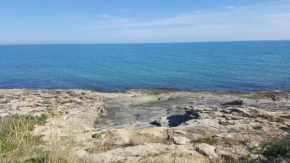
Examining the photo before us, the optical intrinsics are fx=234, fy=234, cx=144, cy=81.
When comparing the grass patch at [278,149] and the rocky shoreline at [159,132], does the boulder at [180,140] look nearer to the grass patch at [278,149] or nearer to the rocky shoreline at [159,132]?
the rocky shoreline at [159,132]

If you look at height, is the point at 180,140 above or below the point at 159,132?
above

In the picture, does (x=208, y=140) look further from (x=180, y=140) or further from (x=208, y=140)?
(x=180, y=140)

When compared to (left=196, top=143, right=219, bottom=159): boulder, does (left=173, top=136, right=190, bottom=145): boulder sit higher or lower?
lower

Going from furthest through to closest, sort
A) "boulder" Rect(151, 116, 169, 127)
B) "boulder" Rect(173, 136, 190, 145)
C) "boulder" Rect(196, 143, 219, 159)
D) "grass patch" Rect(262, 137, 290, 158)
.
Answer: "boulder" Rect(151, 116, 169, 127), "boulder" Rect(173, 136, 190, 145), "boulder" Rect(196, 143, 219, 159), "grass patch" Rect(262, 137, 290, 158)

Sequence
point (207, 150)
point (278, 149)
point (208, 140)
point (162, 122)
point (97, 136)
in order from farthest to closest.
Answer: point (162, 122)
point (97, 136)
point (208, 140)
point (207, 150)
point (278, 149)

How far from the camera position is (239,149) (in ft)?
44.0

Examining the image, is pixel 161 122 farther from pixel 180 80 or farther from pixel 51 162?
pixel 180 80

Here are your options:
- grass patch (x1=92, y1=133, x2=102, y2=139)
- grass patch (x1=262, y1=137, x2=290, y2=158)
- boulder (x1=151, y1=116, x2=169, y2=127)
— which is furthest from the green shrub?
boulder (x1=151, y1=116, x2=169, y2=127)

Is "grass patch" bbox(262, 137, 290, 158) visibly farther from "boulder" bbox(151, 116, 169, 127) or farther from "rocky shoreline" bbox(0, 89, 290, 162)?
"boulder" bbox(151, 116, 169, 127)

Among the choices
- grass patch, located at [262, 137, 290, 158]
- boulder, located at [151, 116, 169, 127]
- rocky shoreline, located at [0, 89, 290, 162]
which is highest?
grass patch, located at [262, 137, 290, 158]

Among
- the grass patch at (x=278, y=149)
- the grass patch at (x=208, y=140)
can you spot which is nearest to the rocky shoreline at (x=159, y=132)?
the grass patch at (x=208, y=140)

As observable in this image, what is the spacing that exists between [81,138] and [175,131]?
671 centimetres

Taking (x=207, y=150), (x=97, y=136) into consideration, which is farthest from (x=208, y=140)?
(x=97, y=136)

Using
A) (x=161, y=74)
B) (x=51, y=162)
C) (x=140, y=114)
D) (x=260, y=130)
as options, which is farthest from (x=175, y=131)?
(x=161, y=74)
